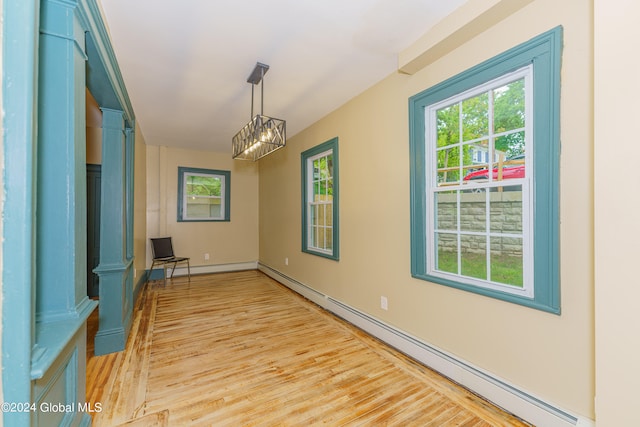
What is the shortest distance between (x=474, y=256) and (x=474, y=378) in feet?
2.68

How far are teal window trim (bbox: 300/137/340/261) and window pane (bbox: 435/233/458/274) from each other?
4.46 ft

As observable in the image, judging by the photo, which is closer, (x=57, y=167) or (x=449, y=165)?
(x=57, y=167)

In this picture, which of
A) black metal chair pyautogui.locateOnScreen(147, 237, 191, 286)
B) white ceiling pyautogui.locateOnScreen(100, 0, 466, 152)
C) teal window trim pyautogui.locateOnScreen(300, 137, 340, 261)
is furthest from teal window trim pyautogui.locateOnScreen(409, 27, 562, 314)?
black metal chair pyautogui.locateOnScreen(147, 237, 191, 286)

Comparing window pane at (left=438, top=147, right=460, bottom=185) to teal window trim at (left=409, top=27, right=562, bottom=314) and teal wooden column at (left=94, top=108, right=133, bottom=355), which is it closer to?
teal window trim at (left=409, top=27, right=562, bottom=314)

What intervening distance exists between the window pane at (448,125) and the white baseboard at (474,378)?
1624 mm

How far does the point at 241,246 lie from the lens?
19.5 ft

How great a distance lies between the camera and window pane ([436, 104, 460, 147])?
2.11 meters

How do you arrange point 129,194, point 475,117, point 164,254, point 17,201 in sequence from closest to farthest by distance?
point 17,201, point 475,117, point 129,194, point 164,254

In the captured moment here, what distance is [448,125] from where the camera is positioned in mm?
2168

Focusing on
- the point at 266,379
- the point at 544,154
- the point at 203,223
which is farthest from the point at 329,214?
the point at 203,223

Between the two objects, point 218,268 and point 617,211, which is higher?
point 617,211

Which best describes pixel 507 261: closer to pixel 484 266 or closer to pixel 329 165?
pixel 484 266

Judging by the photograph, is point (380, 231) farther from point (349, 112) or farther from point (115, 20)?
point (115, 20)

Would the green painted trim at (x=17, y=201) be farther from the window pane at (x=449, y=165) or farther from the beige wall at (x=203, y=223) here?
the beige wall at (x=203, y=223)
